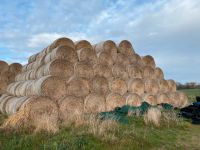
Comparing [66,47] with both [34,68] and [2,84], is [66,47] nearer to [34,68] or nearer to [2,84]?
[34,68]

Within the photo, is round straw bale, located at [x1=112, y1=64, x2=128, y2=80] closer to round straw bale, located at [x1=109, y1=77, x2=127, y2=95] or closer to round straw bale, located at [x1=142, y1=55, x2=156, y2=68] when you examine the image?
round straw bale, located at [x1=109, y1=77, x2=127, y2=95]

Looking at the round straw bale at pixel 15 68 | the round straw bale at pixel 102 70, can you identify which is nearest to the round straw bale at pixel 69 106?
the round straw bale at pixel 102 70

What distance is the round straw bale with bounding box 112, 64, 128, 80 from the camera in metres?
14.8

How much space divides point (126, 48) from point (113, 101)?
129 inches

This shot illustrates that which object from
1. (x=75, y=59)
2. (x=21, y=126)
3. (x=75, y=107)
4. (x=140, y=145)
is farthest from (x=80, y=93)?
(x=140, y=145)

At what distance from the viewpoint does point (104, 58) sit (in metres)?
14.5

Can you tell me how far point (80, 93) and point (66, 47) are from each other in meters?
2.05

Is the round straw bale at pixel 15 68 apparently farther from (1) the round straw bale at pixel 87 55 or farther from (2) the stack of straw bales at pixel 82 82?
(1) the round straw bale at pixel 87 55

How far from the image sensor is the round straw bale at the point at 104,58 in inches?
565

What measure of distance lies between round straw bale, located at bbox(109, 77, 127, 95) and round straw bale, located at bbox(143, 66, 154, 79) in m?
2.05

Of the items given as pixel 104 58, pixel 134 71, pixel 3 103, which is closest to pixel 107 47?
pixel 104 58

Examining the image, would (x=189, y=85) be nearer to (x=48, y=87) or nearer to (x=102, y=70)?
(x=102, y=70)

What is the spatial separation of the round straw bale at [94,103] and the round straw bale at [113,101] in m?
0.29

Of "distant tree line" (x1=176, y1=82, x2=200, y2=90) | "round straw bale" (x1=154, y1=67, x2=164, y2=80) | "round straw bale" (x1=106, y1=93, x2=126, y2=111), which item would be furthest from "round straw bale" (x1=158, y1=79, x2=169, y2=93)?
"distant tree line" (x1=176, y1=82, x2=200, y2=90)
